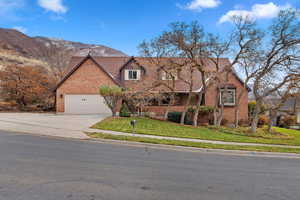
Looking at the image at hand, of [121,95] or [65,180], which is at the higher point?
[121,95]

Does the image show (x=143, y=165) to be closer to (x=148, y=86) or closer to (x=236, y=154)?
(x=236, y=154)

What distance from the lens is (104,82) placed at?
21.7 metres

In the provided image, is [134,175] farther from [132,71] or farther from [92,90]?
[132,71]

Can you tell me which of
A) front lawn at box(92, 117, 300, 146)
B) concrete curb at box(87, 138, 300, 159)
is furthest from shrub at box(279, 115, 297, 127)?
concrete curb at box(87, 138, 300, 159)

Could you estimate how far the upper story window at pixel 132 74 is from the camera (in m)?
23.2

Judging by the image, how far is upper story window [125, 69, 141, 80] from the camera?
2317 centimetres

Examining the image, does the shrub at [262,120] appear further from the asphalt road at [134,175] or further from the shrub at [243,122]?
the asphalt road at [134,175]

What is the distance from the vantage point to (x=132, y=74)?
23312 millimetres

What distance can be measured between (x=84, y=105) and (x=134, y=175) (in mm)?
17981

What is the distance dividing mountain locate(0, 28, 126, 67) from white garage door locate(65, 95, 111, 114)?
15.0m

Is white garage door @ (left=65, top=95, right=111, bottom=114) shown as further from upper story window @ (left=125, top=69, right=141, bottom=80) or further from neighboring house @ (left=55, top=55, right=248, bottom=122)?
upper story window @ (left=125, top=69, right=141, bottom=80)

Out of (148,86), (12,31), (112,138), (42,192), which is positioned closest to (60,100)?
(148,86)

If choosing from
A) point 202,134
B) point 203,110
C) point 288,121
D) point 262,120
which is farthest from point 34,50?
point 288,121

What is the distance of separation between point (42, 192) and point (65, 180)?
69 centimetres
